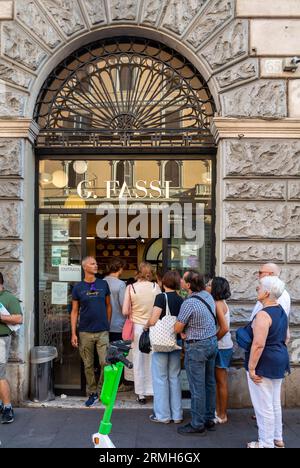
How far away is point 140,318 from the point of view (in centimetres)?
672

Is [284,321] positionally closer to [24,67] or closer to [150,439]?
[150,439]

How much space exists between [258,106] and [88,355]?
4.23m

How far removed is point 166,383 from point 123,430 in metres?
0.75

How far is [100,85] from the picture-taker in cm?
730

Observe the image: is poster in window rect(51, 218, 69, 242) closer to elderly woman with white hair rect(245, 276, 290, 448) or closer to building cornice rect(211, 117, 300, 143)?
building cornice rect(211, 117, 300, 143)

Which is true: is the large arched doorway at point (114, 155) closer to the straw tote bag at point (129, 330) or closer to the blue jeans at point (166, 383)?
the straw tote bag at point (129, 330)

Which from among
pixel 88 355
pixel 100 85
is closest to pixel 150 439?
pixel 88 355

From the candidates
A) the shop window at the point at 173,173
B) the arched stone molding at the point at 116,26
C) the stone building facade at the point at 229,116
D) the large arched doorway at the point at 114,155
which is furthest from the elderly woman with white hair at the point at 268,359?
the arched stone molding at the point at 116,26

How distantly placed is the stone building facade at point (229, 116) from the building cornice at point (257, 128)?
1cm

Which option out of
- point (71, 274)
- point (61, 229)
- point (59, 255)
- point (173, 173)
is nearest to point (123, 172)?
point (173, 173)

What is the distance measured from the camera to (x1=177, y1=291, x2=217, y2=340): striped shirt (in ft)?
17.7

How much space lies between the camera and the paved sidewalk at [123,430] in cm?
525

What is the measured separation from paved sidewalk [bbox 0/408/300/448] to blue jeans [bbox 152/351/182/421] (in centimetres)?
17

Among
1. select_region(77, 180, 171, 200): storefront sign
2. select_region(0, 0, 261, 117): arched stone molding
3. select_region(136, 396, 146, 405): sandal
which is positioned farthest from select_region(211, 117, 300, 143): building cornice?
select_region(136, 396, 146, 405): sandal
